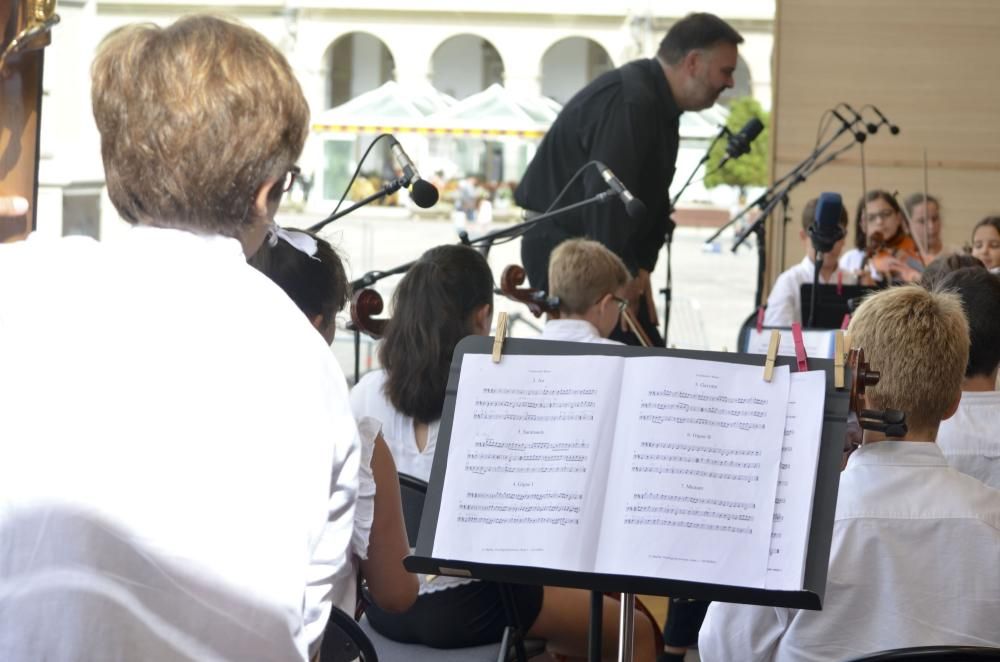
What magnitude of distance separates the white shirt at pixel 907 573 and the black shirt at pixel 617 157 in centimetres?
209

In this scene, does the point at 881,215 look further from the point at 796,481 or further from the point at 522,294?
the point at 796,481

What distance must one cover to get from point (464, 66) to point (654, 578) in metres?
28.3

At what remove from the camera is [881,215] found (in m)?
5.20

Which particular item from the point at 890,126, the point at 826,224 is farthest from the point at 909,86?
the point at 826,224

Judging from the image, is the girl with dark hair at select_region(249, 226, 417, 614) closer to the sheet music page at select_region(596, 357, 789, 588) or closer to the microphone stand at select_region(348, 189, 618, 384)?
the sheet music page at select_region(596, 357, 789, 588)

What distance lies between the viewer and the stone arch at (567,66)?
27.6 meters

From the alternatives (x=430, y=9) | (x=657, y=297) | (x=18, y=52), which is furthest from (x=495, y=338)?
(x=430, y=9)

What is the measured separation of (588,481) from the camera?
1538 mm

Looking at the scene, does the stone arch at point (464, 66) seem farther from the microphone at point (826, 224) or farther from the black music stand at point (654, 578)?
the black music stand at point (654, 578)

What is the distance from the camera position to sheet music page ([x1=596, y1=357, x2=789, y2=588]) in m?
1.46

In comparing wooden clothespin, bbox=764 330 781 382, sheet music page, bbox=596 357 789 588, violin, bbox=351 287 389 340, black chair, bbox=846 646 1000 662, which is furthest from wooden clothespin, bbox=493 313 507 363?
violin, bbox=351 287 389 340

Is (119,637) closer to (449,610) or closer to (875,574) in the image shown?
(875,574)

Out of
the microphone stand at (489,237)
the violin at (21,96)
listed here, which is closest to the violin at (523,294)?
the microphone stand at (489,237)

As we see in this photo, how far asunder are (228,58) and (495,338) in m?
0.64
